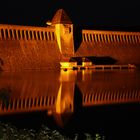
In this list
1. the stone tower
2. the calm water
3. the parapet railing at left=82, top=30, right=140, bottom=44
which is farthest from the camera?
the parapet railing at left=82, top=30, right=140, bottom=44

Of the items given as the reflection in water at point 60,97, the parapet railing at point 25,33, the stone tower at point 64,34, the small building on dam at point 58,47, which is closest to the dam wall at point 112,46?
the small building on dam at point 58,47

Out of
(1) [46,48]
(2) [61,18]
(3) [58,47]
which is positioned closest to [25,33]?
(1) [46,48]

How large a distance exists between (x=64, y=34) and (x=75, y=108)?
2455cm

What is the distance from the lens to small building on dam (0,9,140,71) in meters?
32.8

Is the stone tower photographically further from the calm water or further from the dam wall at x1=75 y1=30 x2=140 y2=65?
the calm water

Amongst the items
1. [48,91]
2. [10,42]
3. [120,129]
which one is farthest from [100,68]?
[120,129]

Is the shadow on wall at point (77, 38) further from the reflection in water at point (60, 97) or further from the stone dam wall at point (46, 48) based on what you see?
the reflection in water at point (60, 97)

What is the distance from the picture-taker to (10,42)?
108 ft

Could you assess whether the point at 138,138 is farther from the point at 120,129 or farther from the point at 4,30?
the point at 4,30

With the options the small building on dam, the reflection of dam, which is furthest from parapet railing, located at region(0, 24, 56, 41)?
the reflection of dam

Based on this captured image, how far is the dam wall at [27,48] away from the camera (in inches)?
1267

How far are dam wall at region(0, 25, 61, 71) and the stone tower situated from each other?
1.60 ft

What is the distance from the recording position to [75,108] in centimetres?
1221

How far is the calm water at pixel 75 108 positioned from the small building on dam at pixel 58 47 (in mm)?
15072
